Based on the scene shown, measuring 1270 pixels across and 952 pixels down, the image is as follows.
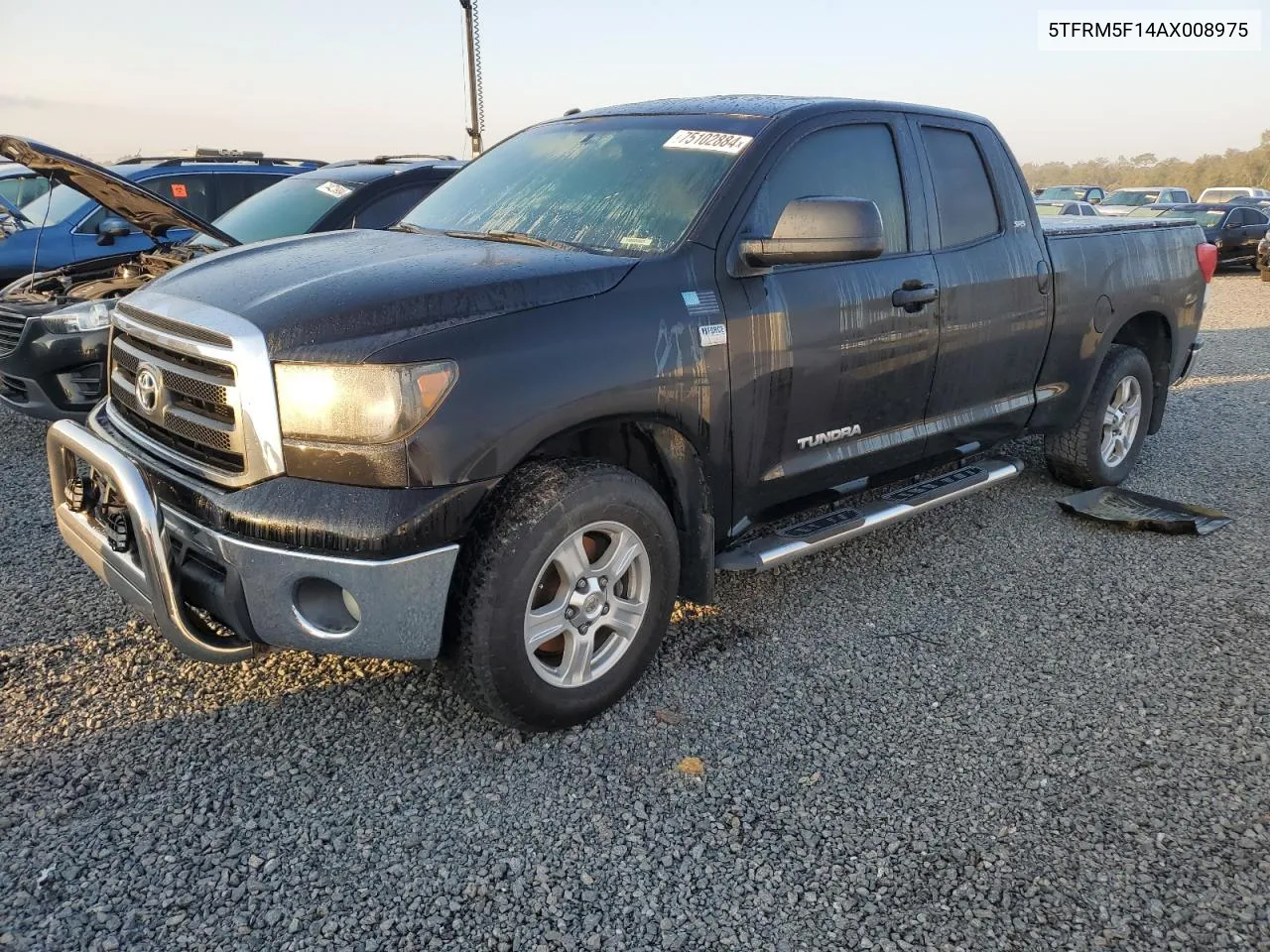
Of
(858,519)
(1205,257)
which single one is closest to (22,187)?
(858,519)

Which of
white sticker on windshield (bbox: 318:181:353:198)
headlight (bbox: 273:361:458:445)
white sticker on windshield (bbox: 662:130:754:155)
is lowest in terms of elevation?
headlight (bbox: 273:361:458:445)

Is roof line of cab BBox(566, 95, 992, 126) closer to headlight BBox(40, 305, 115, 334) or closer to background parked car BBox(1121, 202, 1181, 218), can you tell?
headlight BBox(40, 305, 115, 334)

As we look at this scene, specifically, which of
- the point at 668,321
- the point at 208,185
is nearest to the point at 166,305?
the point at 668,321

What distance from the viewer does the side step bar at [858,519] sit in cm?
328

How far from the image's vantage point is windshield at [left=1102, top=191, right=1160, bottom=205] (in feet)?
73.3

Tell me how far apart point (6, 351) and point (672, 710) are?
466cm

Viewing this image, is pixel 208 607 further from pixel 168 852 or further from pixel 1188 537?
pixel 1188 537

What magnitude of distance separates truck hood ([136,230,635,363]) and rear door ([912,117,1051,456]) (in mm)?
1658

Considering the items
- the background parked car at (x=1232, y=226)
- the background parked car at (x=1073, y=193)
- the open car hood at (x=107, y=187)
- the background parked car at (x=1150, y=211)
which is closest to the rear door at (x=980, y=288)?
the open car hood at (x=107, y=187)

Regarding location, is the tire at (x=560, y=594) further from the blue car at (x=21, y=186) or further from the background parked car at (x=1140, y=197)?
the background parked car at (x=1140, y=197)

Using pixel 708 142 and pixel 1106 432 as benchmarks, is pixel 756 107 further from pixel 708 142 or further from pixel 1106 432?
pixel 1106 432

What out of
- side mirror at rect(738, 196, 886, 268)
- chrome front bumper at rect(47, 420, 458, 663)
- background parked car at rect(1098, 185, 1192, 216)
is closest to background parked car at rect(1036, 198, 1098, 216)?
background parked car at rect(1098, 185, 1192, 216)

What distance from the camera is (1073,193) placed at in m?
21.6

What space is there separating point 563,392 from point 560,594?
1.99ft
